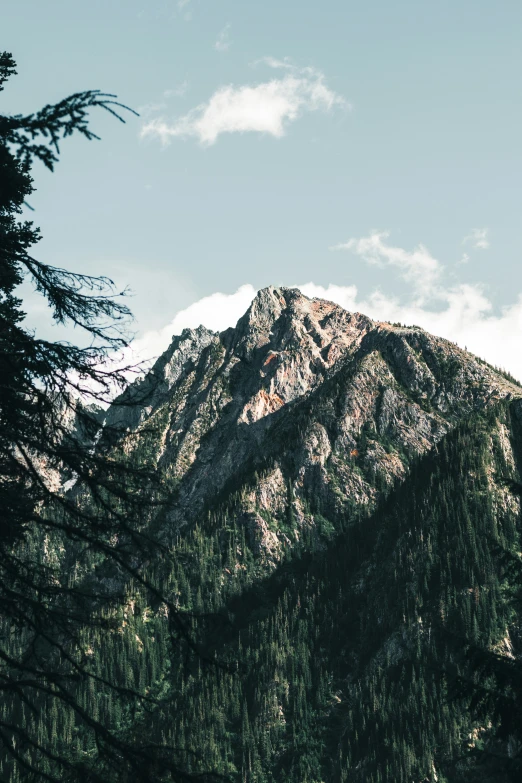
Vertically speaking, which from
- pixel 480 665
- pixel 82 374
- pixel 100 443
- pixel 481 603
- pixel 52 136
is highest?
pixel 481 603

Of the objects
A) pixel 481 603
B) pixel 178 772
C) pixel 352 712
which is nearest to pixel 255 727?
pixel 352 712

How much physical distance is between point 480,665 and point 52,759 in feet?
45.0

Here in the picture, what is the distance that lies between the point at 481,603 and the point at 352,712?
45.6 m

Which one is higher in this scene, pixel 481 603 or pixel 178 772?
pixel 481 603

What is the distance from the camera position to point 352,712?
612 ft

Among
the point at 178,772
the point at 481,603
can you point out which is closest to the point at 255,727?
the point at 481,603

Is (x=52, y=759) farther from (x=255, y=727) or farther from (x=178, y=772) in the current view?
(x=255, y=727)

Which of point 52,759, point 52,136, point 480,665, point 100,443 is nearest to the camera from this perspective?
point 52,759

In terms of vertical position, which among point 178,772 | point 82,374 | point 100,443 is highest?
point 82,374

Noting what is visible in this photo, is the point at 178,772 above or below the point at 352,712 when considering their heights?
below

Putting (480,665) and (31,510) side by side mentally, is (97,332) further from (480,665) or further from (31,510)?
(480,665)

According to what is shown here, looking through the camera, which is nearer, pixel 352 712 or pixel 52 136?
pixel 52 136

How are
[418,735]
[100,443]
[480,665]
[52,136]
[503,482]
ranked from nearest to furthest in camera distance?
1. [52,136]
2. [100,443]
3. [480,665]
4. [503,482]
5. [418,735]

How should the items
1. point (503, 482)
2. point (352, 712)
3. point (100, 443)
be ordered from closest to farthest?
1. point (100, 443)
2. point (503, 482)
3. point (352, 712)
